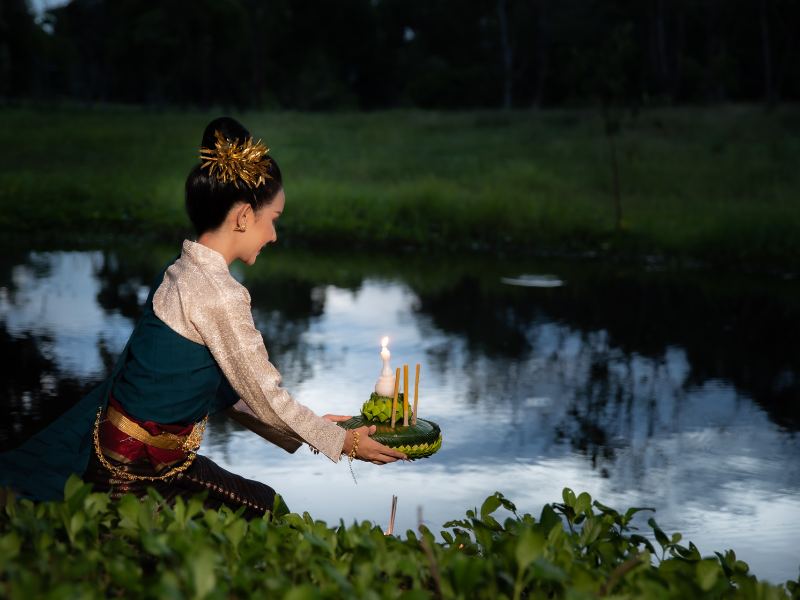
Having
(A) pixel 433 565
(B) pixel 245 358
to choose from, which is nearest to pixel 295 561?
(A) pixel 433 565

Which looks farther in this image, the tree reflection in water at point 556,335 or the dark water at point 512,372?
the tree reflection in water at point 556,335

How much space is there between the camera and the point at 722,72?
131 ft

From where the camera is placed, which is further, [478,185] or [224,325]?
[478,185]

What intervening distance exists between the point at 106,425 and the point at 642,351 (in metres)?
7.20

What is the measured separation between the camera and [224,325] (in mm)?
3859

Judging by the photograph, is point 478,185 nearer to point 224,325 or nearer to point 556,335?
point 556,335

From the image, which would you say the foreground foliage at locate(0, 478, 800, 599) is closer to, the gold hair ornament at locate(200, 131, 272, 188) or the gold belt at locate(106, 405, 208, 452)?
the gold belt at locate(106, 405, 208, 452)

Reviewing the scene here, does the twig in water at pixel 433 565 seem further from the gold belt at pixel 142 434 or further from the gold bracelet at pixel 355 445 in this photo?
the gold belt at pixel 142 434

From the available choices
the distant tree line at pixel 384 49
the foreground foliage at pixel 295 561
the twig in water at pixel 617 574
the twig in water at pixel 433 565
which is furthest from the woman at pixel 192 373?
the distant tree line at pixel 384 49

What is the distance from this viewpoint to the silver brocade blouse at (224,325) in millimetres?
3855

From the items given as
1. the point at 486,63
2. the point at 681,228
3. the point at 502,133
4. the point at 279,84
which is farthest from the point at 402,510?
the point at 279,84

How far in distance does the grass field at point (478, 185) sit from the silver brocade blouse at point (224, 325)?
12747mm

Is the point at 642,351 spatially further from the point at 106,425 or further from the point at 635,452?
the point at 106,425

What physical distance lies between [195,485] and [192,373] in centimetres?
40
